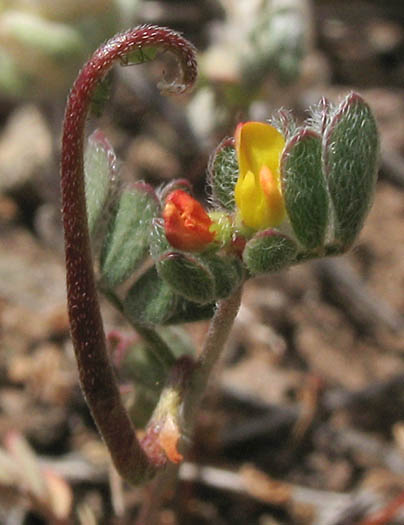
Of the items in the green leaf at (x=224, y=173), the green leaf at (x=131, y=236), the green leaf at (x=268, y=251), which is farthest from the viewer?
the green leaf at (x=131, y=236)

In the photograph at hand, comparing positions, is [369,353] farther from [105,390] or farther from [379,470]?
[105,390]

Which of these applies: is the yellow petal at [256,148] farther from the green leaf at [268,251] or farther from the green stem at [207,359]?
the green stem at [207,359]

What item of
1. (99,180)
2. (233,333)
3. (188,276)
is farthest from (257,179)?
(233,333)

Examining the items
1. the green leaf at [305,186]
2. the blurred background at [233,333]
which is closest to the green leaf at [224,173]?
the green leaf at [305,186]

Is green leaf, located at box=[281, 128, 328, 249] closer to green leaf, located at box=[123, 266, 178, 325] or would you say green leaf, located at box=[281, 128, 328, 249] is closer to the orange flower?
the orange flower

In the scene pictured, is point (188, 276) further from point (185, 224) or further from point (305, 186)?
point (305, 186)

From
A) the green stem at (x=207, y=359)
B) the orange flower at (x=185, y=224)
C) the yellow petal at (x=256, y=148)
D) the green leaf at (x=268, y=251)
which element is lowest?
the green stem at (x=207, y=359)
